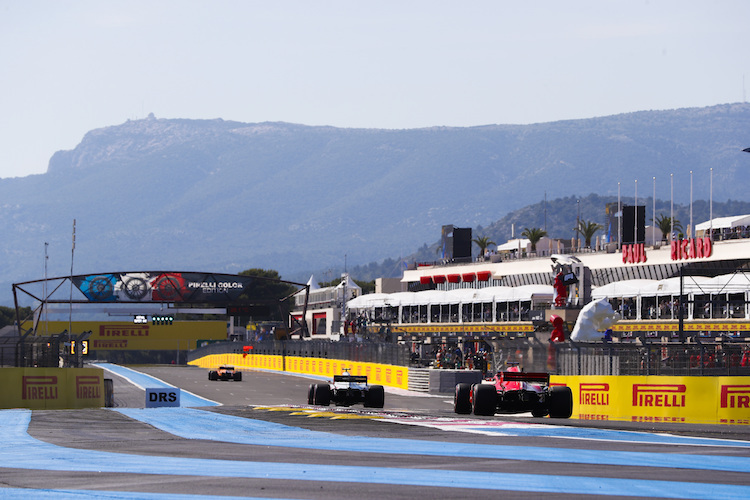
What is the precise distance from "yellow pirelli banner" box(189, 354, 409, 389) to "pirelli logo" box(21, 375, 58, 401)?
19.8 m

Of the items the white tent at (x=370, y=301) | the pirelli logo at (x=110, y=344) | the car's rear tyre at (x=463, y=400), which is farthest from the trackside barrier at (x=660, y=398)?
the pirelli logo at (x=110, y=344)

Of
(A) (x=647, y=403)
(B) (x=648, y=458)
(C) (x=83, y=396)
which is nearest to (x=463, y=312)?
(C) (x=83, y=396)

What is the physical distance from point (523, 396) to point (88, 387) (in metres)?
17.5

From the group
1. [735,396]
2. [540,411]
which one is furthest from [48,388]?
[735,396]

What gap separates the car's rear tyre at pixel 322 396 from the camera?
117ft

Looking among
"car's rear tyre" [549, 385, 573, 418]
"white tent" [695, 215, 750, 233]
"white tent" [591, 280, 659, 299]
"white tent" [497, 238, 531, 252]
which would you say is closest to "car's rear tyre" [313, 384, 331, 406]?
"car's rear tyre" [549, 385, 573, 418]

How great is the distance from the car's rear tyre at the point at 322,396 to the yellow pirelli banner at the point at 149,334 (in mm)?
111675

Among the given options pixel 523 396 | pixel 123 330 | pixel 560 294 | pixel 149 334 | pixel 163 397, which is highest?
pixel 560 294

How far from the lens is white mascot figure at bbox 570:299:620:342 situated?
44.1 metres

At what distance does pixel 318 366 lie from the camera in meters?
70.9

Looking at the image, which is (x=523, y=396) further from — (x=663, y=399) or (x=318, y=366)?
(x=318, y=366)

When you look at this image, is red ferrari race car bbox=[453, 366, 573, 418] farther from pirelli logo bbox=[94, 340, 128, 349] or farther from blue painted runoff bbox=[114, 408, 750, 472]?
pirelli logo bbox=[94, 340, 128, 349]

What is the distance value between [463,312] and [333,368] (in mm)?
32731

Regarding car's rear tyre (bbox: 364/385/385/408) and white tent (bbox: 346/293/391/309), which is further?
white tent (bbox: 346/293/391/309)
